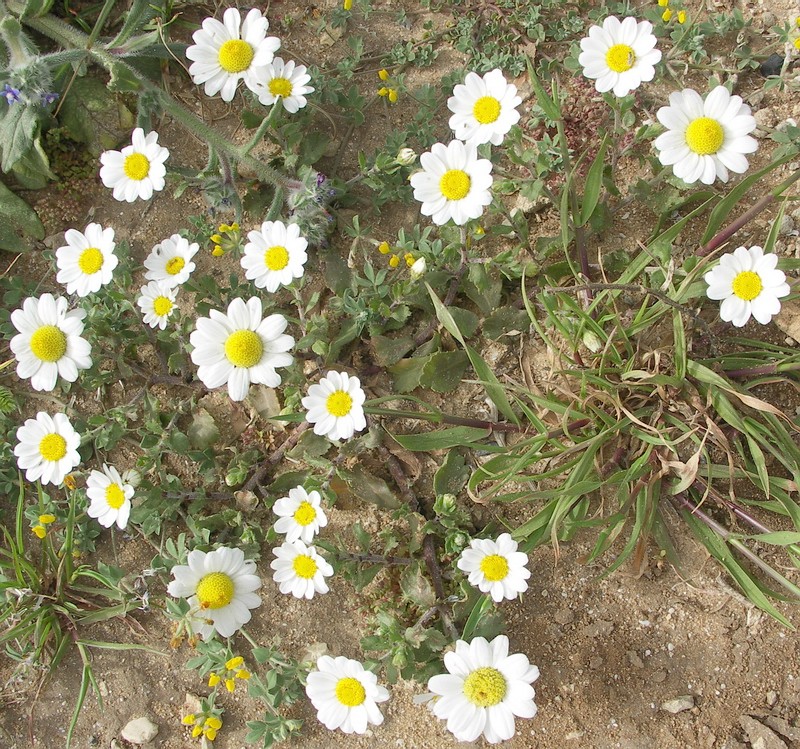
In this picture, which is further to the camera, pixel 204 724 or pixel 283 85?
pixel 204 724

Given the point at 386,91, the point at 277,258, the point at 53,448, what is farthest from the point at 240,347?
the point at 386,91

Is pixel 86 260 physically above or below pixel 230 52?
below

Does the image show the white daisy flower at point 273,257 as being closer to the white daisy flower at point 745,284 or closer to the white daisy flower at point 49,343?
the white daisy flower at point 49,343

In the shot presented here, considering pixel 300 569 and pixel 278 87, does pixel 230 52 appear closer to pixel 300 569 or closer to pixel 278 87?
pixel 278 87

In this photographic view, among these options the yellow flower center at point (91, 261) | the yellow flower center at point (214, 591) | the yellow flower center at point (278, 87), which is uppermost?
the yellow flower center at point (278, 87)

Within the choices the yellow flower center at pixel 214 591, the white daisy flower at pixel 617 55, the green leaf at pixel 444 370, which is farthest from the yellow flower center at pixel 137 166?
the white daisy flower at pixel 617 55

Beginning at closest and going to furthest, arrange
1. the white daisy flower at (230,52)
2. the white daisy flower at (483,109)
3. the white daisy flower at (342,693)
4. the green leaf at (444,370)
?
1. the white daisy flower at (342,693)
2. the white daisy flower at (483,109)
3. the white daisy flower at (230,52)
4. the green leaf at (444,370)
